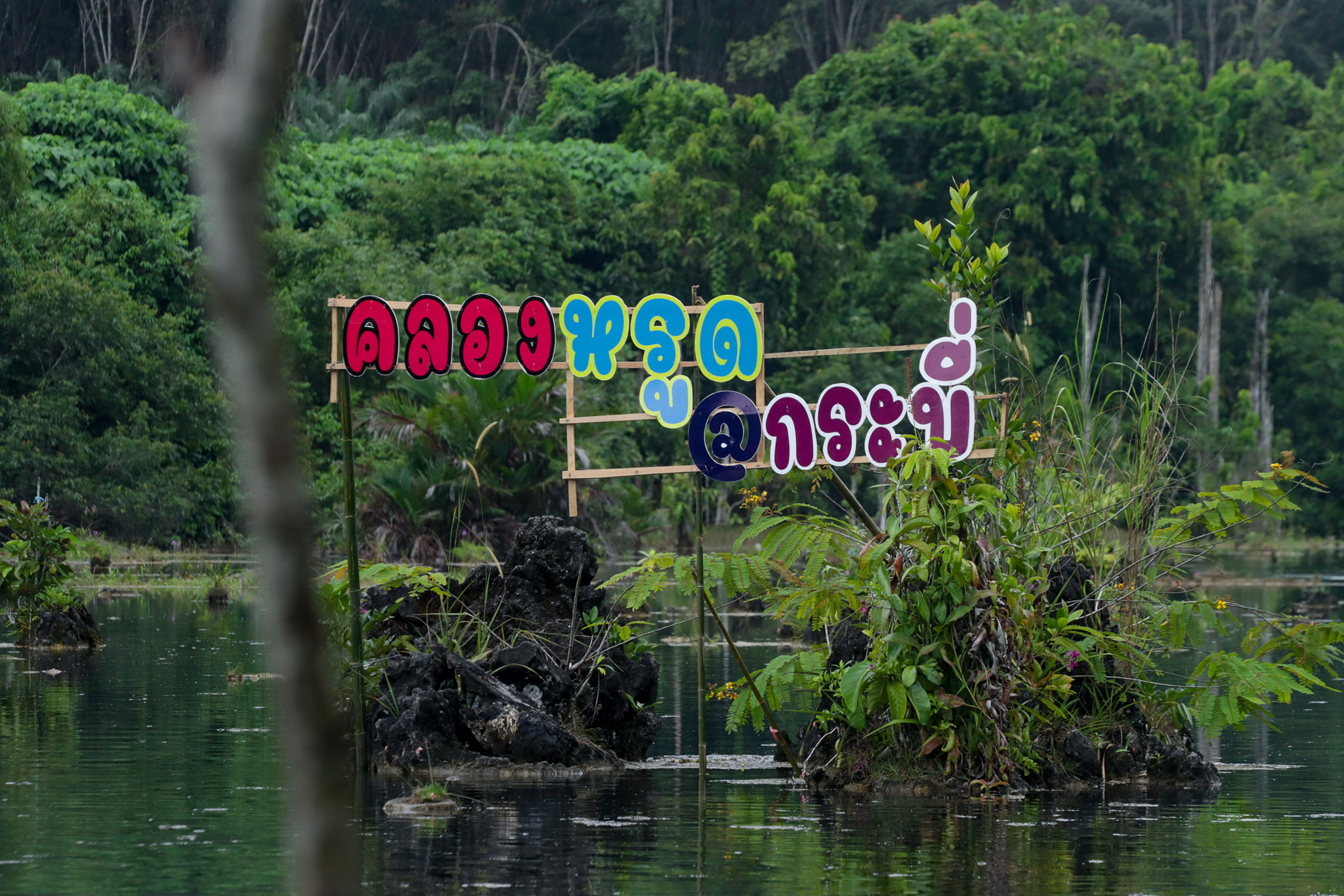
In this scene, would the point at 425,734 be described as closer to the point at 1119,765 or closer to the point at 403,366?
the point at 403,366

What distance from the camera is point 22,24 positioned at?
1674 inches

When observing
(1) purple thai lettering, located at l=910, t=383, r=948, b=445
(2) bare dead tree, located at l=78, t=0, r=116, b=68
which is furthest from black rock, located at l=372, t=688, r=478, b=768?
(2) bare dead tree, located at l=78, t=0, r=116, b=68

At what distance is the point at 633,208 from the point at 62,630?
29485 millimetres

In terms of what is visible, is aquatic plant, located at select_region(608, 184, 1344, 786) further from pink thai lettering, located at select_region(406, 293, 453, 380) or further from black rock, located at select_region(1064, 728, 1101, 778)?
pink thai lettering, located at select_region(406, 293, 453, 380)

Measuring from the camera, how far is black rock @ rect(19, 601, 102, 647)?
1662 cm

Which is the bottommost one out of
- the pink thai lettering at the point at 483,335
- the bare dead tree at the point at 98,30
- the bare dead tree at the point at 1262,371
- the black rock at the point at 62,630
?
the black rock at the point at 62,630

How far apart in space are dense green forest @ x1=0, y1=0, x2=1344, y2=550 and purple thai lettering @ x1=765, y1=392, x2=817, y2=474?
1351cm

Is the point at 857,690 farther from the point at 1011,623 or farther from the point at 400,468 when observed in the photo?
the point at 400,468

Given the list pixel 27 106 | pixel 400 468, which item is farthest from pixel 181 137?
pixel 400 468

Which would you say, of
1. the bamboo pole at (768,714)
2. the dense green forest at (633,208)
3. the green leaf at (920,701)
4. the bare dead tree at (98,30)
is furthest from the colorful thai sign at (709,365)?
the bare dead tree at (98,30)

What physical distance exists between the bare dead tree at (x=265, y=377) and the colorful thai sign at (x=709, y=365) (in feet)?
23.6

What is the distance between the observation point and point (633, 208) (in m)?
44.5

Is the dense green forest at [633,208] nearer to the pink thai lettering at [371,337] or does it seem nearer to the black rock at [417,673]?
the pink thai lettering at [371,337]

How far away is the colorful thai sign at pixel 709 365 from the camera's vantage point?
9.77m
